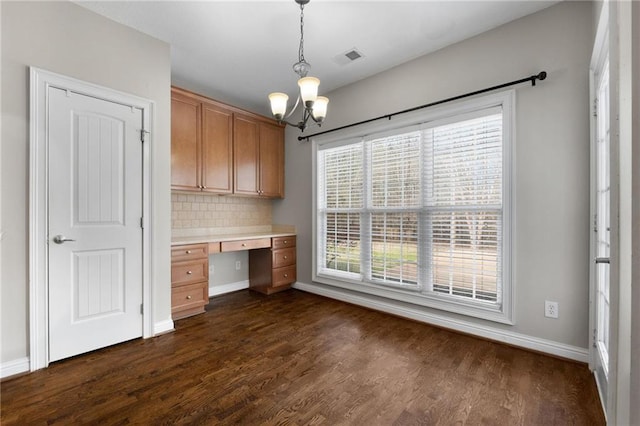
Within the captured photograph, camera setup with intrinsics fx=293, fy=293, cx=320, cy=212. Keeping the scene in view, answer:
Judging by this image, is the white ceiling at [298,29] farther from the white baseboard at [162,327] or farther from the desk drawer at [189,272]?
the white baseboard at [162,327]

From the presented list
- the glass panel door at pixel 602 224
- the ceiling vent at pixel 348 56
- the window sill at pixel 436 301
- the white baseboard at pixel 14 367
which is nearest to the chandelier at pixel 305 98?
the ceiling vent at pixel 348 56

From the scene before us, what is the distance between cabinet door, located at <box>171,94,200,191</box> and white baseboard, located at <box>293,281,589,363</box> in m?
2.29

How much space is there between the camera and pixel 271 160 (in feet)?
14.8

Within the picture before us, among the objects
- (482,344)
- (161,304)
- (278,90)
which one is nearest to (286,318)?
(161,304)

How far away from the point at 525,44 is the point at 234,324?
12.4ft

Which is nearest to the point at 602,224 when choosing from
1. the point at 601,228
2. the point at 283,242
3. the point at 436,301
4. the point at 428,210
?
the point at 601,228

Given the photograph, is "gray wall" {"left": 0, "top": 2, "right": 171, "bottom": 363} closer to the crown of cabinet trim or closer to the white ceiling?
the white ceiling

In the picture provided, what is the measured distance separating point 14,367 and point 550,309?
13.5 ft

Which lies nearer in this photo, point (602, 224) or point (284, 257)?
point (602, 224)

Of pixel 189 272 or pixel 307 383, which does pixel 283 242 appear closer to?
pixel 189 272

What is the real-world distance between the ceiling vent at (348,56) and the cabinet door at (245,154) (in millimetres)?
1569

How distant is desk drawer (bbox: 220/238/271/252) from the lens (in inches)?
144

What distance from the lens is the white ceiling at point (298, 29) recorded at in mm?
2436

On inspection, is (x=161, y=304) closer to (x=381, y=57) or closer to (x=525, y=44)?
(x=381, y=57)
